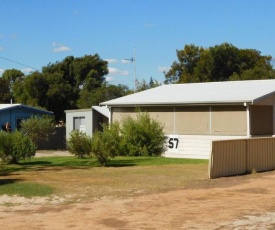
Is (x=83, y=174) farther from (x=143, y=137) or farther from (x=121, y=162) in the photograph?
(x=143, y=137)

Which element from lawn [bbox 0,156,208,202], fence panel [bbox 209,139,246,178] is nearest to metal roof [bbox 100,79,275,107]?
lawn [bbox 0,156,208,202]

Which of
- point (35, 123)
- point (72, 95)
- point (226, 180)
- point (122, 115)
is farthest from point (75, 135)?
point (72, 95)

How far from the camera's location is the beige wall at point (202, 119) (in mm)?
23656

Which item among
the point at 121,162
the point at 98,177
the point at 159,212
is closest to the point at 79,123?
the point at 121,162

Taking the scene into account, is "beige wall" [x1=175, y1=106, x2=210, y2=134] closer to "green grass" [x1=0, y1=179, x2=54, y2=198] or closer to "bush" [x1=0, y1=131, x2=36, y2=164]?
"bush" [x1=0, y1=131, x2=36, y2=164]

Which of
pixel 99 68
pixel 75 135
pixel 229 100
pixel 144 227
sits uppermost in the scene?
pixel 99 68

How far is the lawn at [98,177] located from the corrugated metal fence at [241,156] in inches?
24.4

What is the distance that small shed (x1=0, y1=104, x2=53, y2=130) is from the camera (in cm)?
3659

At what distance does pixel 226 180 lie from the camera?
55.2 ft

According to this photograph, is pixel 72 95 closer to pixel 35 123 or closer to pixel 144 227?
pixel 35 123

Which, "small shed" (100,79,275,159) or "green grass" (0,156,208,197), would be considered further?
"small shed" (100,79,275,159)

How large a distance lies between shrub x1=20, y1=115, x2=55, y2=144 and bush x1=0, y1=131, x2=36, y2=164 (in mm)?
11427

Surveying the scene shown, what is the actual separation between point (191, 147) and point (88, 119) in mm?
11117

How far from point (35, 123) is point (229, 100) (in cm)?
1495
